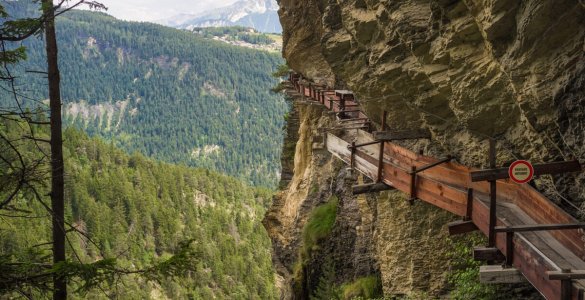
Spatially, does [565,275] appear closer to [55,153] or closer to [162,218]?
[55,153]

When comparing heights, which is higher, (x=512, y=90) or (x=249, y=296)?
(x=512, y=90)

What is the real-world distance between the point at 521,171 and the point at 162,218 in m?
130

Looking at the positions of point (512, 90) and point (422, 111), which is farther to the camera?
point (422, 111)

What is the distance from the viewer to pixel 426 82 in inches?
357

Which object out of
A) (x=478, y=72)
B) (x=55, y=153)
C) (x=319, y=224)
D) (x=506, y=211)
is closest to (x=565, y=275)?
(x=506, y=211)

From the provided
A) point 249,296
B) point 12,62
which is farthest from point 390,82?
point 249,296

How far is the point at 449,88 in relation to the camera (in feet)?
26.8

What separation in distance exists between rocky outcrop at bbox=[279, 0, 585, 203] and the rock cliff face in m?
0.01

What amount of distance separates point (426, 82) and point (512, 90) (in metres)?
2.22

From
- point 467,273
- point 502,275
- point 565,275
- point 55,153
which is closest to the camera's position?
point 565,275

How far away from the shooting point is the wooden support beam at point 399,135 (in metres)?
9.59

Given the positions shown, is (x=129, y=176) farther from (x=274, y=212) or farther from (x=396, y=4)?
(x=396, y=4)

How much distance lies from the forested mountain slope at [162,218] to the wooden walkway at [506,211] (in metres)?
84.4

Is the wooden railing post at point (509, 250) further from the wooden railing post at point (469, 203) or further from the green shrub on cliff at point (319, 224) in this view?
the green shrub on cliff at point (319, 224)
